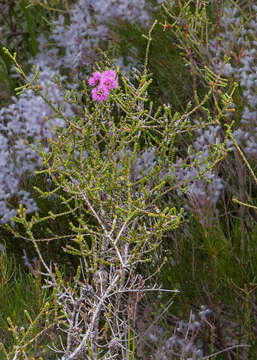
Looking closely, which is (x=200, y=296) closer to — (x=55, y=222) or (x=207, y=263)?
(x=207, y=263)

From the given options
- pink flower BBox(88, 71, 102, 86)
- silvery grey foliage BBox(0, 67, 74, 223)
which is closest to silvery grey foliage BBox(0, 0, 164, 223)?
silvery grey foliage BBox(0, 67, 74, 223)

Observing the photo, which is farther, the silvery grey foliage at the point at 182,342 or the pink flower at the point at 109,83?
the pink flower at the point at 109,83

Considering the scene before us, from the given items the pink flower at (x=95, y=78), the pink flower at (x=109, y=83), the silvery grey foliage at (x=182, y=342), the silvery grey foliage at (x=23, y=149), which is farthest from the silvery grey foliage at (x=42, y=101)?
the silvery grey foliage at (x=182, y=342)

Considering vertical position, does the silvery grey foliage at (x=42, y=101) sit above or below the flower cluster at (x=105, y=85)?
below

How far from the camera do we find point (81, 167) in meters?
1.99

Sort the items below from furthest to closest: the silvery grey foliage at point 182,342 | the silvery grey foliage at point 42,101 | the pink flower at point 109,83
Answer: the silvery grey foliage at point 42,101, the pink flower at point 109,83, the silvery grey foliage at point 182,342

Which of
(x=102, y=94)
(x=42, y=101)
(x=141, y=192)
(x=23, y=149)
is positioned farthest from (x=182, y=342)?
(x=42, y=101)

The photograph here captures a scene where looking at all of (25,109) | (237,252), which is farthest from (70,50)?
(237,252)

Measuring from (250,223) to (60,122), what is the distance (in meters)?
1.42

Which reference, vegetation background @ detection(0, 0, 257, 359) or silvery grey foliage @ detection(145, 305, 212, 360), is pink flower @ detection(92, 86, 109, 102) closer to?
vegetation background @ detection(0, 0, 257, 359)

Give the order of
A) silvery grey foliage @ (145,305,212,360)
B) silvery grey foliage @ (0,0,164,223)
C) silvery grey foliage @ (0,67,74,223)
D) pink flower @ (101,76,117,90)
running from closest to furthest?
silvery grey foliage @ (145,305,212,360) → pink flower @ (101,76,117,90) → silvery grey foliage @ (0,67,74,223) → silvery grey foliage @ (0,0,164,223)

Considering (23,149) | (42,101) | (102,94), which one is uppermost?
(102,94)

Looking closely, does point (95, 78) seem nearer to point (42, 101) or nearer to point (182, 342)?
point (182, 342)

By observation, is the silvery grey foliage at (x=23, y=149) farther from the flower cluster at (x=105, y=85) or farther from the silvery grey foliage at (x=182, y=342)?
the silvery grey foliage at (x=182, y=342)
